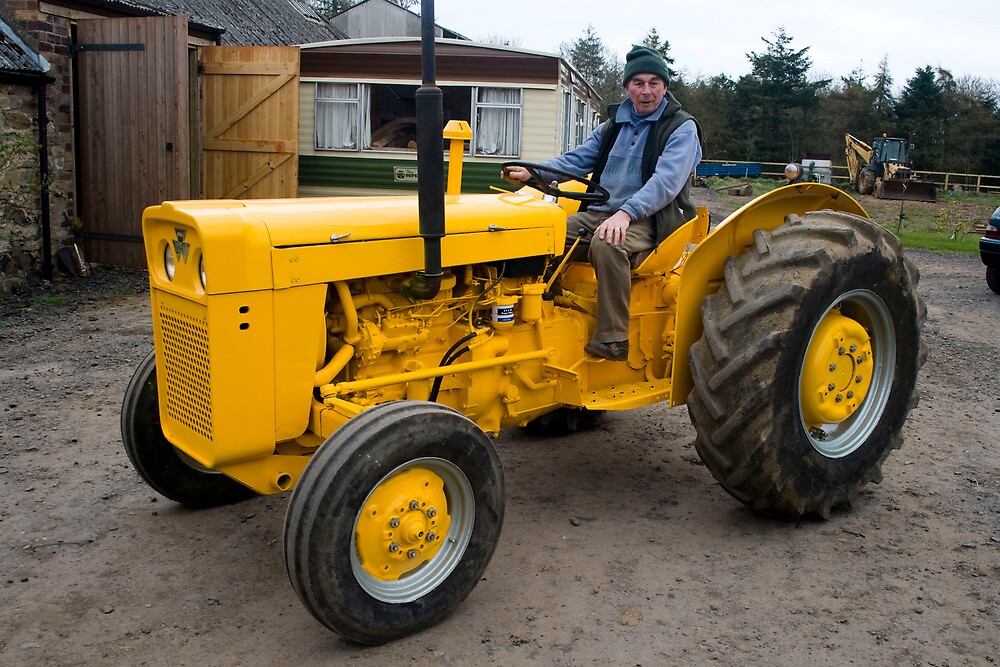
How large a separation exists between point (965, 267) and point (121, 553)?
42.0 ft

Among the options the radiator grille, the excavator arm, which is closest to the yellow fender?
the radiator grille

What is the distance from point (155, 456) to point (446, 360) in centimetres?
132

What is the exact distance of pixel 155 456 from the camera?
384cm

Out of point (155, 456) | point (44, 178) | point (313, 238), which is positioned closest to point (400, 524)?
point (313, 238)

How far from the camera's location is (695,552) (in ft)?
12.3

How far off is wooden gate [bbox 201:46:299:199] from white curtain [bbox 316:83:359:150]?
1.39m

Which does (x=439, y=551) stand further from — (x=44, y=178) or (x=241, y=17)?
(x=241, y=17)

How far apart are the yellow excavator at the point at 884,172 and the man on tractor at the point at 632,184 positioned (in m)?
26.0

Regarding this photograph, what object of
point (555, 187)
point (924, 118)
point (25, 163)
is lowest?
point (555, 187)

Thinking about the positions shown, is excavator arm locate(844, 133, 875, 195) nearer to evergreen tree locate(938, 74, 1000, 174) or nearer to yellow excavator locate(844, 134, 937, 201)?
yellow excavator locate(844, 134, 937, 201)

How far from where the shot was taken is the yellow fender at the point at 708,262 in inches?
154

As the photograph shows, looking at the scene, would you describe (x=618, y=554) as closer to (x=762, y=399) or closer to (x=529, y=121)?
(x=762, y=399)

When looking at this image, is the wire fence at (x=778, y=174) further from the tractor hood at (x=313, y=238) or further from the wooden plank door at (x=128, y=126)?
the tractor hood at (x=313, y=238)

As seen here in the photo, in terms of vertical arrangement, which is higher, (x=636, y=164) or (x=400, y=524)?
(x=636, y=164)
